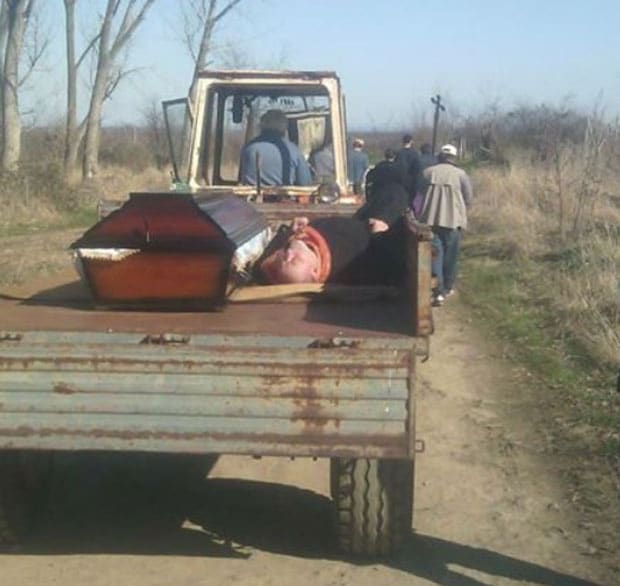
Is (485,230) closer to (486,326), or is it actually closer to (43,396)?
(486,326)

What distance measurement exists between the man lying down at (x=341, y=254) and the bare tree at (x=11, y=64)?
25890 millimetres

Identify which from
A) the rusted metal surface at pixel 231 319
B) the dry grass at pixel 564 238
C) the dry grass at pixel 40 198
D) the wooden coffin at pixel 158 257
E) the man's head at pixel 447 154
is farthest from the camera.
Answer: the dry grass at pixel 40 198

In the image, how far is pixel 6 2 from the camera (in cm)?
3123

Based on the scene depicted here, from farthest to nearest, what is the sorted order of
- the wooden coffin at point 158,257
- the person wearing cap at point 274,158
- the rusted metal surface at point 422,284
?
the person wearing cap at point 274,158 < the wooden coffin at point 158,257 < the rusted metal surface at point 422,284

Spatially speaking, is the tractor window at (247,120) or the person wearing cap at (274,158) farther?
the tractor window at (247,120)

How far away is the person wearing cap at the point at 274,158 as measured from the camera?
9.40 meters

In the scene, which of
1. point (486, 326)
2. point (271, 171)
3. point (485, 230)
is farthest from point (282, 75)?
point (485, 230)

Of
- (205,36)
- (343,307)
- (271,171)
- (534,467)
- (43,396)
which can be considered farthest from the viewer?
(205,36)

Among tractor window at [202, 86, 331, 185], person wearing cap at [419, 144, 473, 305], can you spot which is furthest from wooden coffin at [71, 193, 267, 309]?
person wearing cap at [419, 144, 473, 305]

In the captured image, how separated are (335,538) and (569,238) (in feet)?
43.0

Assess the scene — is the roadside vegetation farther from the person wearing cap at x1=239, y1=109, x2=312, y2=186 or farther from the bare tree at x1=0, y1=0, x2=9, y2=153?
the bare tree at x1=0, y1=0, x2=9, y2=153

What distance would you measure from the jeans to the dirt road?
5632 mm

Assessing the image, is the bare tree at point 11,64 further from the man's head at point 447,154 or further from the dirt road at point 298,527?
the dirt road at point 298,527

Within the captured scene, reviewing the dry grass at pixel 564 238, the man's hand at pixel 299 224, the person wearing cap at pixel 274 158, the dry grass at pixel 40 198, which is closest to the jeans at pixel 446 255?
the dry grass at pixel 564 238
